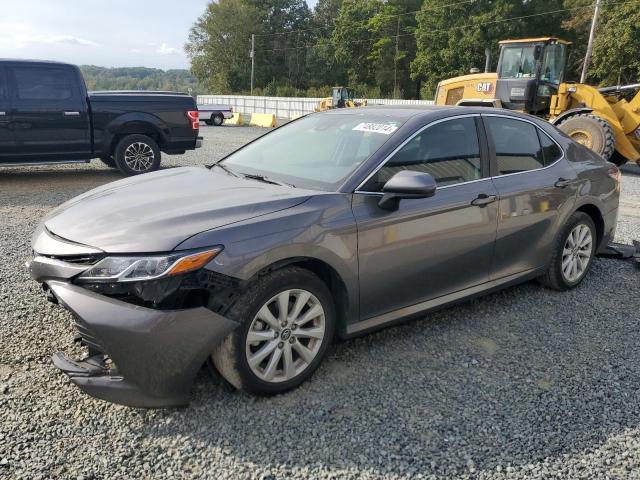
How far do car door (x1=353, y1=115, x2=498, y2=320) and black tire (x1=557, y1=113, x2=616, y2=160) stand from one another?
7.93 meters

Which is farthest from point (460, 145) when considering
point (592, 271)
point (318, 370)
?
point (592, 271)

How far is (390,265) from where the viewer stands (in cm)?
326

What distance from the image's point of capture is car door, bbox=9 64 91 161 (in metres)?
8.47

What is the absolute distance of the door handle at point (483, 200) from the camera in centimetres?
368

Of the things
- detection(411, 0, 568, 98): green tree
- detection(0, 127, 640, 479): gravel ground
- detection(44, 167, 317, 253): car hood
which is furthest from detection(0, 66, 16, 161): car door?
detection(411, 0, 568, 98): green tree

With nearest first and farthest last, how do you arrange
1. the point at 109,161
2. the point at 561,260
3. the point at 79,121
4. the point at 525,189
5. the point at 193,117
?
the point at 525,189 → the point at 561,260 → the point at 79,121 → the point at 193,117 → the point at 109,161

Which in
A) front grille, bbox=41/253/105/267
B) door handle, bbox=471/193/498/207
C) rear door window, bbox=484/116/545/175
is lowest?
front grille, bbox=41/253/105/267

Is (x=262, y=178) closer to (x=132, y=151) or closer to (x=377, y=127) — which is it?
(x=377, y=127)

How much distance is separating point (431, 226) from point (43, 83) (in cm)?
773

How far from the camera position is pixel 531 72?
12.8 metres

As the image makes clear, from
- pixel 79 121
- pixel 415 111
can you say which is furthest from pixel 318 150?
pixel 79 121

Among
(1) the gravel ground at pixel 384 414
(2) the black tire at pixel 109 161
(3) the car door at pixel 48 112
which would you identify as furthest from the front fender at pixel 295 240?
(2) the black tire at pixel 109 161

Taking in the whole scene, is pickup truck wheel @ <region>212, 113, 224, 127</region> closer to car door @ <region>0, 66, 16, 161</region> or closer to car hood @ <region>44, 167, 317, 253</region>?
car door @ <region>0, 66, 16, 161</region>

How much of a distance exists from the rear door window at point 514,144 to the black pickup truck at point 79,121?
707 cm
